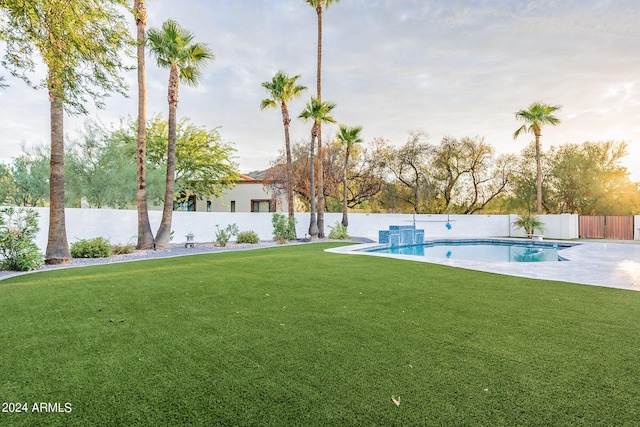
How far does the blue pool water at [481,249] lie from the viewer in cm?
1280

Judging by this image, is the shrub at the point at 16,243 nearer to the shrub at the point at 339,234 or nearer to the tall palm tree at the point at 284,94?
the tall palm tree at the point at 284,94

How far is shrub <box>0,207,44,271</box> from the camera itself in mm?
6989

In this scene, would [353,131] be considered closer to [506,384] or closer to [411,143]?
[411,143]

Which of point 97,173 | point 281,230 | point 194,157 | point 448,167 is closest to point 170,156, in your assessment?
point 281,230

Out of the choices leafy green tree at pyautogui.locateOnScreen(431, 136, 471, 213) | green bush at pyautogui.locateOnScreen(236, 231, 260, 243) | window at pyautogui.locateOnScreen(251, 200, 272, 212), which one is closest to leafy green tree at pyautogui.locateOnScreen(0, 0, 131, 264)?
green bush at pyautogui.locateOnScreen(236, 231, 260, 243)

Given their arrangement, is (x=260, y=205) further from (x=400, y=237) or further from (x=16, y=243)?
(x=16, y=243)

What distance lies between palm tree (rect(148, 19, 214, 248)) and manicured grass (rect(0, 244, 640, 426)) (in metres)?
6.42

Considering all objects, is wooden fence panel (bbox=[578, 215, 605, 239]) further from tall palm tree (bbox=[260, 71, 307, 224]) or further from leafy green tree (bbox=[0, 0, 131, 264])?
leafy green tree (bbox=[0, 0, 131, 264])

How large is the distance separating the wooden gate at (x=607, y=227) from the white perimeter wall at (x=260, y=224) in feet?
1.90

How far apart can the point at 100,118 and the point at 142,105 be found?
712 cm

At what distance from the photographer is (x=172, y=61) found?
35.9 feet

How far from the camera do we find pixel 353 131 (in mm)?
17203

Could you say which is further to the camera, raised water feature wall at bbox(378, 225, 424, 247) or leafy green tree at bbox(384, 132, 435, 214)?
leafy green tree at bbox(384, 132, 435, 214)

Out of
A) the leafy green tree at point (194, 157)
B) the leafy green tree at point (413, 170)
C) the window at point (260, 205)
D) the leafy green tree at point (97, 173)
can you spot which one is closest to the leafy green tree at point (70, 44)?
the leafy green tree at point (97, 173)
